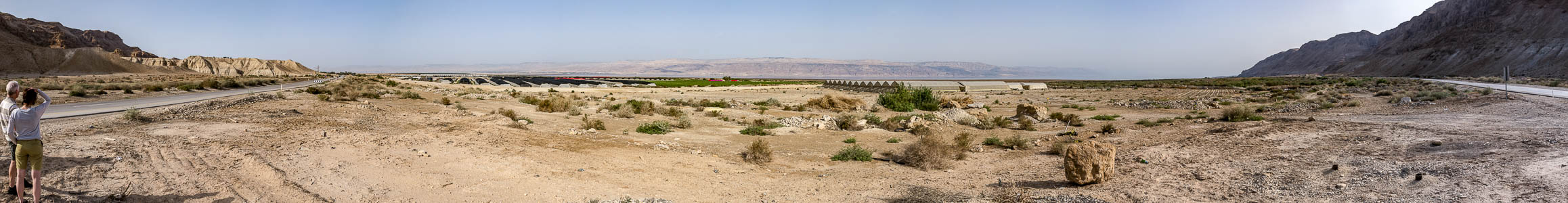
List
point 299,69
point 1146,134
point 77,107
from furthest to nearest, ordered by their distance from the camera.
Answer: point 299,69, point 77,107, point 1146,134

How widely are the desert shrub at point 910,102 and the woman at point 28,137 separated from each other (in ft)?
71.5

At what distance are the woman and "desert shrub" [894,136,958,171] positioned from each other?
30.0ft

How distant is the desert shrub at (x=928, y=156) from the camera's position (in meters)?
9.77

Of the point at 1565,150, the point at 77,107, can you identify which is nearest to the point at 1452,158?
the point at 1565,150

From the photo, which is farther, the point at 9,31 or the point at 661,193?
the point at 9,31

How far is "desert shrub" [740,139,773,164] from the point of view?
407 inches

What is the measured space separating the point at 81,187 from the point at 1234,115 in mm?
18862

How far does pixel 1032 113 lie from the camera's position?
19.5 m

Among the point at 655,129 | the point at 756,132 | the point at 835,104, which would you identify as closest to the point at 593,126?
the point at 655,129

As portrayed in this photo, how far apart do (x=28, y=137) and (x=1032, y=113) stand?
19.5 metres

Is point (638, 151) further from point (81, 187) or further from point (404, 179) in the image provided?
point (81, 187)

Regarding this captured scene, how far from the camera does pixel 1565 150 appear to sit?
6.87 m

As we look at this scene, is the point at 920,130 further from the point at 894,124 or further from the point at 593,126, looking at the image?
the point at 593,126

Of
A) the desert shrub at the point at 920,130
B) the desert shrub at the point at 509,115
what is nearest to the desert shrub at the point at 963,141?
the desert shrub at the point at 920,130
